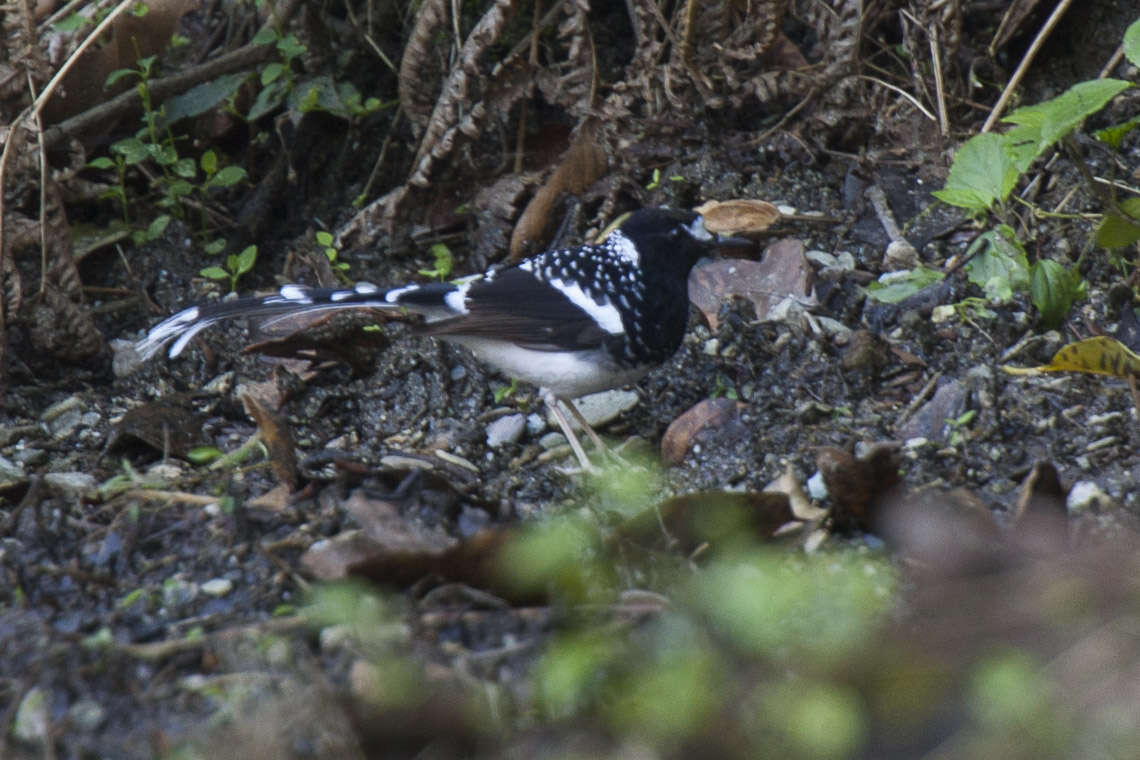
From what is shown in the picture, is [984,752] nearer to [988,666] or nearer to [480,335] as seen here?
[988,666]

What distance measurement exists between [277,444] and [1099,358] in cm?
A: 218

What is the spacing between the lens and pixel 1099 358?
350cm

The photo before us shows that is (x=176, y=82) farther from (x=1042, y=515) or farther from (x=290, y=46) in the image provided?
(x=1042, y=515)

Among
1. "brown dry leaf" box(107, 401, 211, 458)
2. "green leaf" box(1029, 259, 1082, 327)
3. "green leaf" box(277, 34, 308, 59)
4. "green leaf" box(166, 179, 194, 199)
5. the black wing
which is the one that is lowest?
"brown dry leaf" box(107, 401, 211, 458)

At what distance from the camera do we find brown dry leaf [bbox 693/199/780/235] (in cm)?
466

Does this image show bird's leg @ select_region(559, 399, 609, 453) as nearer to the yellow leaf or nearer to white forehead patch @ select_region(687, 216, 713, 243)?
white forehead patch @ select_region(687, 216, 713, 243)

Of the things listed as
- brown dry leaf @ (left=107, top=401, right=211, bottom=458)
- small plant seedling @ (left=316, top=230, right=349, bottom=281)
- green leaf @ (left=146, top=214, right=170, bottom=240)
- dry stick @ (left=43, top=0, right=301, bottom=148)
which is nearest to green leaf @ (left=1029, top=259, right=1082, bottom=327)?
small plant seedling @ (left=316, top=230, right=349, bottom=281)

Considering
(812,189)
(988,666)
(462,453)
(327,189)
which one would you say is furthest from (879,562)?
(327,189)

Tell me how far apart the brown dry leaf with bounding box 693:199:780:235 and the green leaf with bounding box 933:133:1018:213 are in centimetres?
97

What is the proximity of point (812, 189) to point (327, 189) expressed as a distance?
1938mm

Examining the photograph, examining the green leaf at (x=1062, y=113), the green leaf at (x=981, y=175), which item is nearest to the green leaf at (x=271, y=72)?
the green leaf at (x=981, y=175)

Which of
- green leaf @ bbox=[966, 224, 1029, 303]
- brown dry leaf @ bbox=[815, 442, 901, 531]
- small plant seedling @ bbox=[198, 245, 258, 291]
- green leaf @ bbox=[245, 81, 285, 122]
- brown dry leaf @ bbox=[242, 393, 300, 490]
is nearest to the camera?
brown dry leaf @ bbox=[815, 442, 901, 531]

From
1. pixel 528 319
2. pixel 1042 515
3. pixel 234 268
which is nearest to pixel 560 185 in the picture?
pixel 528 319

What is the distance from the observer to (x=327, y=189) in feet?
17.3
